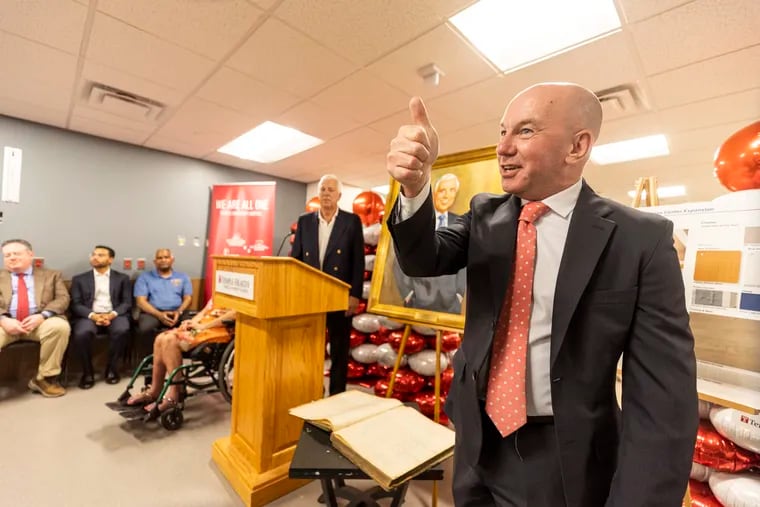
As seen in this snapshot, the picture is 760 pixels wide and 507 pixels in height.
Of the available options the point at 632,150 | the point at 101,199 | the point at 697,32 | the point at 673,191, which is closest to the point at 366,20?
the point at 697,32

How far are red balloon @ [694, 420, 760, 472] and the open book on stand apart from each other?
3.34 feet

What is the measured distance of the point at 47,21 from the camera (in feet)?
6.30

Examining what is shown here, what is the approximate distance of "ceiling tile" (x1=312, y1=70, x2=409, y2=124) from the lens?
2.50 meters

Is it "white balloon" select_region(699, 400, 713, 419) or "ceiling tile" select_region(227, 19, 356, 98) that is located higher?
"ceiling tile" select_region(227, 19, 356, 98)

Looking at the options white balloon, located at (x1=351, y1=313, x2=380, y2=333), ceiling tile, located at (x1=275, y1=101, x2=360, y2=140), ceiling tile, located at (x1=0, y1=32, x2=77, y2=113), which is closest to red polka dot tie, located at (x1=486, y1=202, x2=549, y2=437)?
white balloon, located at (x1=351, y1=313, x2=380, y2=333)

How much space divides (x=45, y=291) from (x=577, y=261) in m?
4.45

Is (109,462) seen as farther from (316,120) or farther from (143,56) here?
(316,120)

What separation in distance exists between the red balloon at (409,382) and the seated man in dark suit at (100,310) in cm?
283

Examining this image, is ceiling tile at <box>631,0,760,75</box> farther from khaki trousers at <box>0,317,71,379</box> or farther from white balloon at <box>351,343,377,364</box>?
khaki trousers at <box>0,317,71,379</box>

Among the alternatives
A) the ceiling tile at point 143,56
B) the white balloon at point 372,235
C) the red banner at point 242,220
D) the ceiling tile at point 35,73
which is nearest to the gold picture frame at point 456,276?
the white balloon at point 372,235

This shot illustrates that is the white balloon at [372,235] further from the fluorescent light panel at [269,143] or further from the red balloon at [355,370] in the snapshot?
the fluorescent light panel at [269,143]

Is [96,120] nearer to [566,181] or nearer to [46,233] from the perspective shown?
[46,233]

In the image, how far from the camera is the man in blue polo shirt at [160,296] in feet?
12.1

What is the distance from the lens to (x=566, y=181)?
0.68 metres
